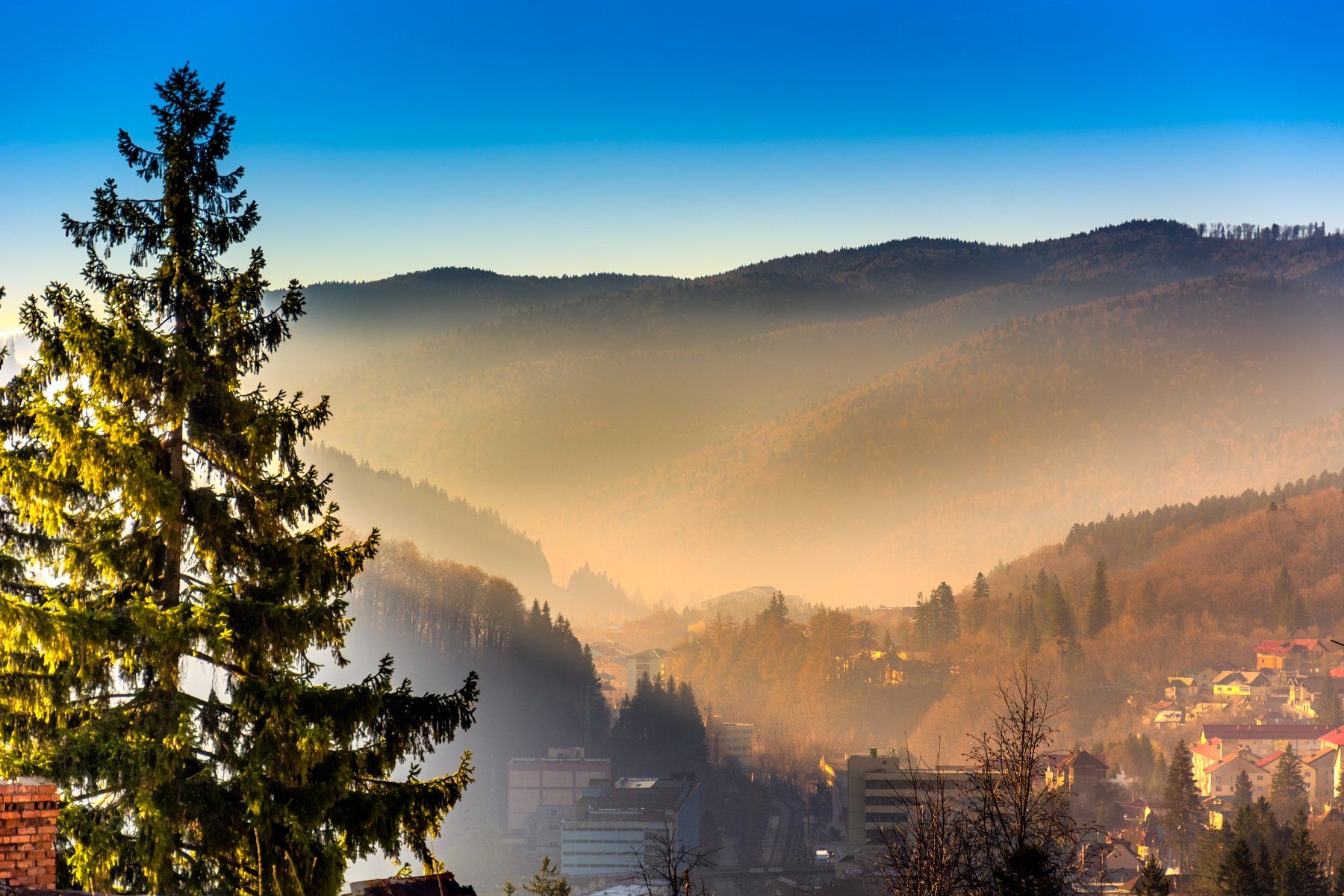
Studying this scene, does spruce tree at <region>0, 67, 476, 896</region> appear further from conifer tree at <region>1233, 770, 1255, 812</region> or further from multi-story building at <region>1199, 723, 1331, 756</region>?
multi-story building at <region>1199, 723, 1331, 756</region>

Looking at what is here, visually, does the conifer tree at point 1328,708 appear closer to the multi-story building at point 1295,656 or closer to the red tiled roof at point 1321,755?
the red tiled roof at point 1321,755

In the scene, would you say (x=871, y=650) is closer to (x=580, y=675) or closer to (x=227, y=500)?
(x=580, y=675)

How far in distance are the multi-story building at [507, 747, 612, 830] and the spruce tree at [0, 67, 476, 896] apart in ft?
389

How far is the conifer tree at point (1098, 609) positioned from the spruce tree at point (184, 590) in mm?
184114

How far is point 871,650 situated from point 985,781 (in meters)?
171

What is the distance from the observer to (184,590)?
13.1 m

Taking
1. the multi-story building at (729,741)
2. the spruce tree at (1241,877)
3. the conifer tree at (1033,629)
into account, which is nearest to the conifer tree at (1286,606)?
the conifer tree at (1033,629)

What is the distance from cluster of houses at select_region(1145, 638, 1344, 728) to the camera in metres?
163

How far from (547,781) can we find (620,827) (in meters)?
26.0

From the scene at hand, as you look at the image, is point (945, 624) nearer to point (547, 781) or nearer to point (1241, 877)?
point (547, 781)

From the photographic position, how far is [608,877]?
348 feet

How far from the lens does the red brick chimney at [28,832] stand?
27.7 ft

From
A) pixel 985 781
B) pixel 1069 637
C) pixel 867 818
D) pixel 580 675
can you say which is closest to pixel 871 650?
pixel 1069 637

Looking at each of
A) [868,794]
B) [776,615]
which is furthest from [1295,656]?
[868,794]
